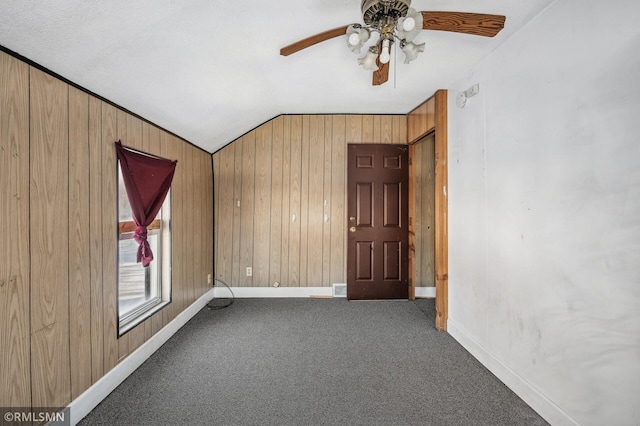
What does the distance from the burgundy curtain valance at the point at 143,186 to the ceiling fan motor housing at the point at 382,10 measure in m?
1.84

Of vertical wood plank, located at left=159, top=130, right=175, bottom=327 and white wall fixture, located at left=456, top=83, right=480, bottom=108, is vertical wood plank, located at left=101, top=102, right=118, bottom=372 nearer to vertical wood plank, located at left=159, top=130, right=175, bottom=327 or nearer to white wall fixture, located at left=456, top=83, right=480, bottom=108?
vertical wood plank, located at left=159, top=130, right=175, bottom=327

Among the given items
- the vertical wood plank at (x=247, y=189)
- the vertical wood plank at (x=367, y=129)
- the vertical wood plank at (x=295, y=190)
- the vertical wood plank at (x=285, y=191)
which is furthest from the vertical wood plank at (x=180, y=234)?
the vertical wood plank at (x=367, y=129)

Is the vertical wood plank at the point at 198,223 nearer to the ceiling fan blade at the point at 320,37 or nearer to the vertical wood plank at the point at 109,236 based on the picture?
the vertical wood plank at the point at 109,236

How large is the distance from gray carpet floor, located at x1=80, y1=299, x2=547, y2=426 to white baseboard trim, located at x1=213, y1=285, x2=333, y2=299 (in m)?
0.68

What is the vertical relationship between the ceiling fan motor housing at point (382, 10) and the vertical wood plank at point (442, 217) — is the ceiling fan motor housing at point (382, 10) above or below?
above

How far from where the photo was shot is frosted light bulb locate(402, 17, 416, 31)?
3.87 feet

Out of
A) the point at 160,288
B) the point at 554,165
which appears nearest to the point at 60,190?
the point at 160,288

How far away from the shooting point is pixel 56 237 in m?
1.38

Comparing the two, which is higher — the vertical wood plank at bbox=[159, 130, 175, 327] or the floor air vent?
the vertical wood plank at bbox=[159, 130, 175, 327]

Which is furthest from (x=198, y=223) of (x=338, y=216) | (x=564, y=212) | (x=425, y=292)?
(x=564, y=212)

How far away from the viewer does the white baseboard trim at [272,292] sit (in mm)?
3439

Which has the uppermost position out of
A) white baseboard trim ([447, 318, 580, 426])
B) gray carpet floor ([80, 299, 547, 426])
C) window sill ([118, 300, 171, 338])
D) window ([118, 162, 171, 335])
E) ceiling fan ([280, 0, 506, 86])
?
ceiling fan ([280, 0, 506, 86])

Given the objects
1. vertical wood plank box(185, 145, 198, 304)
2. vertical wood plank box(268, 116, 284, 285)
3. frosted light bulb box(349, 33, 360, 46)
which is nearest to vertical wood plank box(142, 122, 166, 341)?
vertical wood plank box(185, 145, 198, 304)

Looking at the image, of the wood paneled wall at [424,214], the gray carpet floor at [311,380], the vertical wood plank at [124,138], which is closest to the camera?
the gray carpet floor at [311,380]
